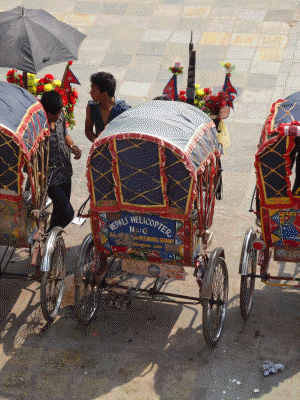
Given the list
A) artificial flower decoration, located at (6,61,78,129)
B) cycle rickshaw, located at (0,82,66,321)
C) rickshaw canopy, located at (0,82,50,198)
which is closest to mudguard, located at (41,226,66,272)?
cycle rickshaw, located at (0,82,66,321)

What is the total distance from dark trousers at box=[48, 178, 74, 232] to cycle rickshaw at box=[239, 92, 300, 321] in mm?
1992

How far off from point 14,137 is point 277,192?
86.8 inches

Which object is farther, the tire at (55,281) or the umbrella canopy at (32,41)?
the umbrella canopy at (32,41)

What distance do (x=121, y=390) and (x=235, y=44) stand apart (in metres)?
7.63

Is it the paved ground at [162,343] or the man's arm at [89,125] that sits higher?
the man's arm at [89,125]

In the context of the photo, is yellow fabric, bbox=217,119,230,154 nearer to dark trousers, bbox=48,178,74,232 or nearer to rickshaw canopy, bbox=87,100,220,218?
rickshaw canopy, bbox=87,100,220,218

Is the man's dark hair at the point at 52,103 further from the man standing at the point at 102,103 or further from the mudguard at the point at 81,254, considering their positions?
the mudguard at the point at 81,254

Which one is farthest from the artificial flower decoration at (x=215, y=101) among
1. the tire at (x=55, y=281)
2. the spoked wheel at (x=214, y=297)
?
the tire at (x=55, y=281)

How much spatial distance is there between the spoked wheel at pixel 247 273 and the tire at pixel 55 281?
5.54 ft

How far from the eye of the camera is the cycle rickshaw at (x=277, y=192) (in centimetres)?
495

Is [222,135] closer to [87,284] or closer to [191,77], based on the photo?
[191,77]

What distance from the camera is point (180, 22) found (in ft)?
39.1

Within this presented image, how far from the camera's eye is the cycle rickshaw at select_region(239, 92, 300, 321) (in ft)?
16.2

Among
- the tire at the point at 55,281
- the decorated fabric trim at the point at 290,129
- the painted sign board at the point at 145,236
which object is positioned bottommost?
the tire at the point at 55,281
